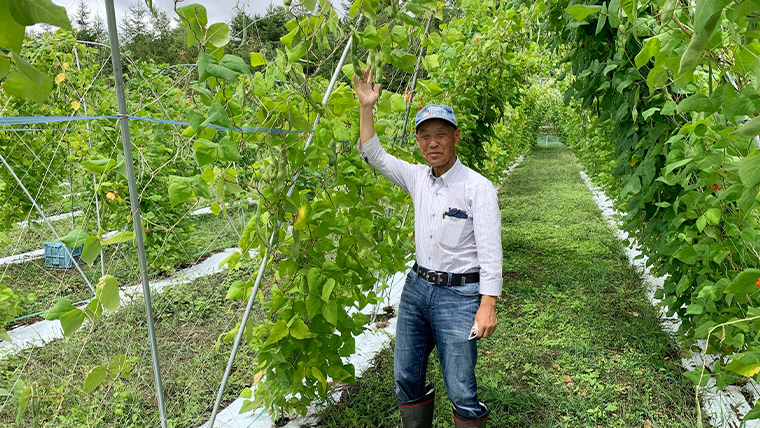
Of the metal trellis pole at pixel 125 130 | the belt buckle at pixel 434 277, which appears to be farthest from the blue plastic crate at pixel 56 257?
the belt buckle at pixel 434 277

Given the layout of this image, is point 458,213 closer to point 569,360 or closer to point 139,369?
point 569,360

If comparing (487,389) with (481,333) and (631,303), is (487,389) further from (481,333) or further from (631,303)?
(631,303)

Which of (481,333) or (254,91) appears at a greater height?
(254,91)

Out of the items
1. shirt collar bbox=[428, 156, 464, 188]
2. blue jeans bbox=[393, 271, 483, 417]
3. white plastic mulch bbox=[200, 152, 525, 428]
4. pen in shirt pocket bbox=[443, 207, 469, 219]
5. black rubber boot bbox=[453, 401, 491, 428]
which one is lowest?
white plastic mulch bbox=[200, 152, 525, 428]

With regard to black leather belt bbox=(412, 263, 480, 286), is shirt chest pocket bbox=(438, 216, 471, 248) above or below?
above

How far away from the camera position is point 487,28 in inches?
161

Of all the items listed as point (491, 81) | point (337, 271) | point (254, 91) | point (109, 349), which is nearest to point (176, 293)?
point (109, 349)

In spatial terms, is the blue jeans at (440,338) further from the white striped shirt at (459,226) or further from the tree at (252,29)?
the tree at (252,29)

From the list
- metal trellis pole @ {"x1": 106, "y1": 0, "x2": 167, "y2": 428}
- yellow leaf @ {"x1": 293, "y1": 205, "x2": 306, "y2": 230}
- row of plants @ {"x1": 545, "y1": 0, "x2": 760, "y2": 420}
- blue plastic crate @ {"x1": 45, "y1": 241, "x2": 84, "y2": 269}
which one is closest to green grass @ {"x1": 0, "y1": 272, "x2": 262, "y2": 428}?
metal trellis pole @ {"x1": 106, "y1": 0, "x2": 167, "y2": 428}

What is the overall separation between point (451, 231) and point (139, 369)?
7.04 feet

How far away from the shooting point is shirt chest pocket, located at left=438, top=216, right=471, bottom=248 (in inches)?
75.4

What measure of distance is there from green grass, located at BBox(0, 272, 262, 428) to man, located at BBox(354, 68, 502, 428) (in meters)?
0.84

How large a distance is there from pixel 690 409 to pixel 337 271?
2.04m

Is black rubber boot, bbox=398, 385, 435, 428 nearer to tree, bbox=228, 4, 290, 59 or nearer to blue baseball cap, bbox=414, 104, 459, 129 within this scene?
blue baseball cap, bbox=414, 104, 459, 129
